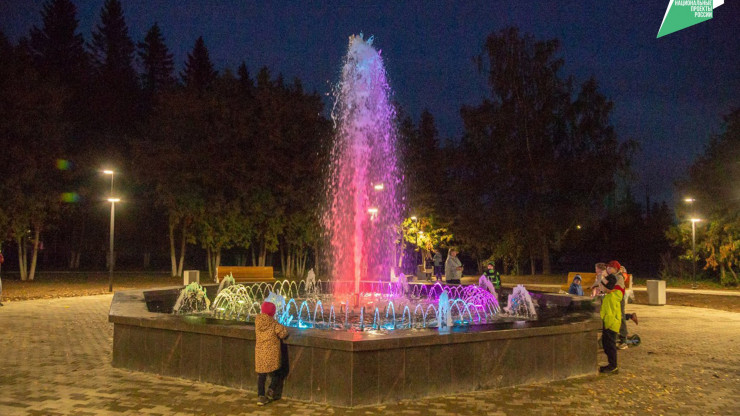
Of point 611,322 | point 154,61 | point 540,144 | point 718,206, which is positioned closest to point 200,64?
point 154,61

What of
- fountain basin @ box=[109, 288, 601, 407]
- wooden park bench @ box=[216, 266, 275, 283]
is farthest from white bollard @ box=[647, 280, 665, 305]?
wooden park bench @ box=[216, 266, 275, 283]

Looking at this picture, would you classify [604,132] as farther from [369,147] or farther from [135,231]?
[135,231]

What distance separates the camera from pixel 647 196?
7750 cm

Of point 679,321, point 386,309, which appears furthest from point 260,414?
point 679,321

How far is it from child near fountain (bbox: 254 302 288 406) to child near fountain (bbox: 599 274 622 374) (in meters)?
5.10

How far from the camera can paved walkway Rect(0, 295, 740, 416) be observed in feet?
22.0

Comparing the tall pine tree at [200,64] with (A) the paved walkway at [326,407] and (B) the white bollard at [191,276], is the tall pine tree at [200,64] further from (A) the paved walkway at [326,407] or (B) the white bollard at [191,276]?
(A) the paved walkway at [326,407]

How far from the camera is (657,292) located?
2066 centimetres

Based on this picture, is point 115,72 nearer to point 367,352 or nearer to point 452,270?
point 452,270

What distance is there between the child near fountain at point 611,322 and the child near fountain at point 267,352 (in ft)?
16.7

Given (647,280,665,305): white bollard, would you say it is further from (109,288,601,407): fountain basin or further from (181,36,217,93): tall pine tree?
(181,36,217,93): tall pine tree

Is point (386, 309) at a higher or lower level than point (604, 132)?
lower

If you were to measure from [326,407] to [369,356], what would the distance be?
0.78 meters

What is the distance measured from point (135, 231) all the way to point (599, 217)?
39.5 m
